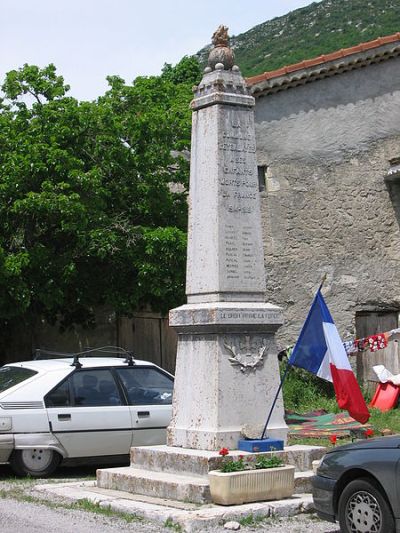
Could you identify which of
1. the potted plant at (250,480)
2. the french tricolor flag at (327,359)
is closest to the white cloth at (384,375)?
the french tricolor flag at (327,359)

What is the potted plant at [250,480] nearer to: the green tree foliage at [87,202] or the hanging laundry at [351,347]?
the green tree foliage at [87,202]

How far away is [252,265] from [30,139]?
312 inches

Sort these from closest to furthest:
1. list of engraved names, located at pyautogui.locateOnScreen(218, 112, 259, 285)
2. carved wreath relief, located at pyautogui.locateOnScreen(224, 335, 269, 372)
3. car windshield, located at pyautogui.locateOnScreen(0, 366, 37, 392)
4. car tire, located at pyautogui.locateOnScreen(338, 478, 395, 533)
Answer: car tire, located at pyautogui.locateOnScreen(338, 478, 395, 533) → carved wreath relief, located at pyautogui.locateOnScreen(224, 335, 269, 372) → list of engraved names, located at pyautogui.locateOnScreen(218, 112, 259, 285) → car windshield, located at pyautogui.locateOnScreen(0, 366, 37, 392)

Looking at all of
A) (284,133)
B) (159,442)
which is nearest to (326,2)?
(284,133)

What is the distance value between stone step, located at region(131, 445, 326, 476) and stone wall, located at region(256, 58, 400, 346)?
873 centimetres

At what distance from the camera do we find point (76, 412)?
10.8m

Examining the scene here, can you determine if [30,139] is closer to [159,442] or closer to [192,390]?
Answer: [159,442]

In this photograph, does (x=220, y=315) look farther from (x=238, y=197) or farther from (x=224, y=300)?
(x=238, y=197)

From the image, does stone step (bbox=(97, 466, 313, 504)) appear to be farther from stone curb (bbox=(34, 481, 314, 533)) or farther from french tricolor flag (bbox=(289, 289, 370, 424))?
french tricolor flag (bbox=(289, 289, 370, 424))

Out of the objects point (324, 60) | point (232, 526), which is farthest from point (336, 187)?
point (232, 526)

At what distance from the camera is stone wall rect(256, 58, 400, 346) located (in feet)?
58.6

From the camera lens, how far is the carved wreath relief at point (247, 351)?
9.05 metres

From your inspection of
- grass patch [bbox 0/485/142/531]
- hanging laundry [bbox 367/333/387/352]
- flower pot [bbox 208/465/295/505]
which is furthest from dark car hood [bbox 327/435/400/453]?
hanging laundry [bbox 367/333/387/352]

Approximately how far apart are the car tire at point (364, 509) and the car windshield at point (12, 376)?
16.3 ft
